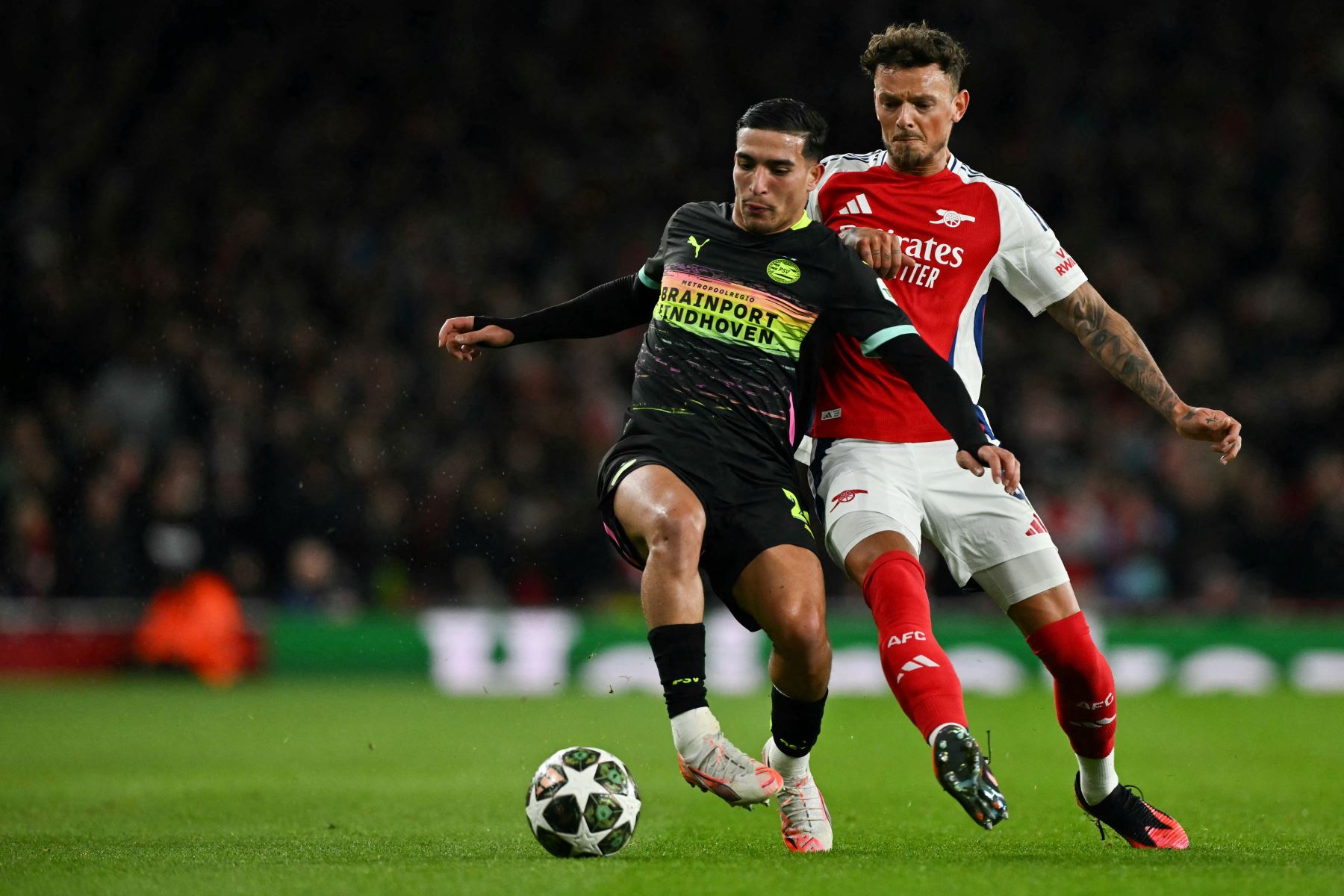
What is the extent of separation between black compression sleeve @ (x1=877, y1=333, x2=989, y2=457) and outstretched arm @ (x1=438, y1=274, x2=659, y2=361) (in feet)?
3.18

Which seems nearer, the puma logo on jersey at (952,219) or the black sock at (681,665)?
the black sock at (681,665)

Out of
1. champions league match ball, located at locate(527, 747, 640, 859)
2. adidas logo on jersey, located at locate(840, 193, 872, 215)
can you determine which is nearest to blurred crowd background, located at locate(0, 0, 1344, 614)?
adidas logo on jersey, located at locate(840, 193, 872, 215)

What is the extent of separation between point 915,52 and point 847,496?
1.58 m

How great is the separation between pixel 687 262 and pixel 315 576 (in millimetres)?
9430

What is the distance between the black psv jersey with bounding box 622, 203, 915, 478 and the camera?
5617 mm

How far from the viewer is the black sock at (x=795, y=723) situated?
19.2 feet

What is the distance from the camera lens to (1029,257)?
6059mm

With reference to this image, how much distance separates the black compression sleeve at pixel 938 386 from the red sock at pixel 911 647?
446 mm

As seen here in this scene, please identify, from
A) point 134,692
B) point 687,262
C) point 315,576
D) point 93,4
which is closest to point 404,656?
point 315,576

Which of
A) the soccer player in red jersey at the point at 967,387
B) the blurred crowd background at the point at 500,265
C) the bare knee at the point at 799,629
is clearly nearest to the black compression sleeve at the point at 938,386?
the soccer player in red jersey at the point at 967,387

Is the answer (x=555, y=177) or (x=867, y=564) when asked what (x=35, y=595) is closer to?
(x=555, y=177)

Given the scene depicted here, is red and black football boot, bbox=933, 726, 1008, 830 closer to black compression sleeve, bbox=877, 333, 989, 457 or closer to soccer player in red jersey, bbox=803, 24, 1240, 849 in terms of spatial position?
soccer player in red jersey, bbox=803, 24, 1240, 849

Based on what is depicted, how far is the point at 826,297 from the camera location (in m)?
5.65

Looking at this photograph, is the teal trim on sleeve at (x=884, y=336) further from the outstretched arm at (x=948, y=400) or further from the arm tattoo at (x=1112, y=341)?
the arm tattoo at (x=1112, y=341)
